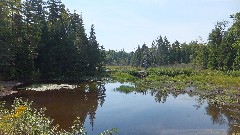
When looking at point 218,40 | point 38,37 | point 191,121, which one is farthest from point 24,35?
point 218,40

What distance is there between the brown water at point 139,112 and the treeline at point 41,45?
9947mm

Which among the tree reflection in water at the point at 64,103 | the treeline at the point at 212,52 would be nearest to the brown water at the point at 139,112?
the tree reflection in water at the point at 64,103

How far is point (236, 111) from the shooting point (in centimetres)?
2448

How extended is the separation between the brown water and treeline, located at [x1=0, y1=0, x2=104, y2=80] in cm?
995

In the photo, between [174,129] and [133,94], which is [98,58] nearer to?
[133,94]

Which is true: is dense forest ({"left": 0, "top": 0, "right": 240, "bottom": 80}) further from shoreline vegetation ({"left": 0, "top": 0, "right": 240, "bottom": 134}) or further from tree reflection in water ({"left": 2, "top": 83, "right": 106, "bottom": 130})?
tree reflection in water ({"left": 2, "top": 83, "right": 106, "bottom": 130})

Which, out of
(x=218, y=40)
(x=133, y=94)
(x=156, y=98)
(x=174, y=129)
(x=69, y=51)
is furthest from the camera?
(x=218, y=40)

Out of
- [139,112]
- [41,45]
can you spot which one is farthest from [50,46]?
[139,112]

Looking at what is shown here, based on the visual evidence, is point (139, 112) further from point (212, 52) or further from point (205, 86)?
point (212, 52)

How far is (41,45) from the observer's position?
48.6m

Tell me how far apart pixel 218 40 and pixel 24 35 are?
2009 inches

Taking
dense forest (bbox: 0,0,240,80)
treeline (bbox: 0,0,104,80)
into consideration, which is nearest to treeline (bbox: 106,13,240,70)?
dense forest (bbox: 0,0,240,80)

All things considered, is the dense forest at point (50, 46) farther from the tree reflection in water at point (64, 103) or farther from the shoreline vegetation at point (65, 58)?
the tree reflection in water at point (64, 103)

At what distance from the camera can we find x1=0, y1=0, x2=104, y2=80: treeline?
→ 137 ft
